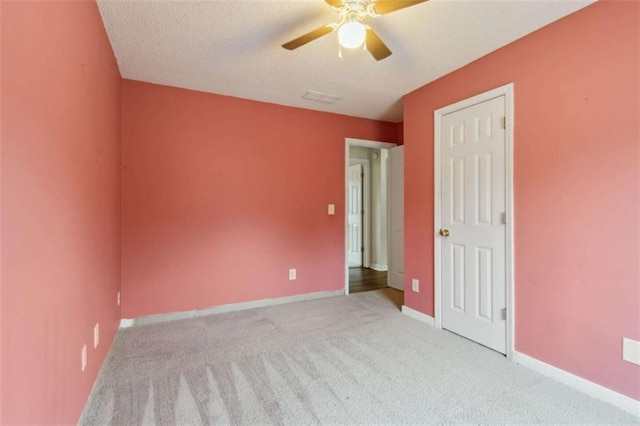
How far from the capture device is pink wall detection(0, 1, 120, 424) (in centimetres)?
89

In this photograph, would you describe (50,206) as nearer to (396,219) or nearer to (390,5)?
(390,5)

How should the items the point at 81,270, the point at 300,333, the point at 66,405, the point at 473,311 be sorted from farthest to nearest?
the point at 300,333
the point at 473,311
the point at 81,270
the point at 66,405

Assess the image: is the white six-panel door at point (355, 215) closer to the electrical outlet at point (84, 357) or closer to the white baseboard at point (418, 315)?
the white baseboard at point (418, 315)

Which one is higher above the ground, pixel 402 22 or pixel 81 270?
pixel 402 22

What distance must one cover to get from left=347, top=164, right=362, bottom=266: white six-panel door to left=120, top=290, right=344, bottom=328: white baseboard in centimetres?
221

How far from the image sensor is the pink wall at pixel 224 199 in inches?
117

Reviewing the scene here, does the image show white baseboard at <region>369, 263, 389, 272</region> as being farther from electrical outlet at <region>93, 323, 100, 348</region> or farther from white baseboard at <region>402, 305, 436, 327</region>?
electrical outlet at <region>93, 323, 100, 348</region>

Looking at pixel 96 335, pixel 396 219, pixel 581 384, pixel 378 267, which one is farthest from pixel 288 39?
pixel 378 267

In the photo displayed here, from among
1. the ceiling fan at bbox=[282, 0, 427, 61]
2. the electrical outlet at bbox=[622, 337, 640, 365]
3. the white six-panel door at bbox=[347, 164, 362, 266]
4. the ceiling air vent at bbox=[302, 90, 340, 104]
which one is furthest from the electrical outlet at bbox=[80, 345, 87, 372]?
the white six-panel door at bbox=[347, 164, 362, 266]

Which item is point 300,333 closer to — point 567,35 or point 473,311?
point 473,311

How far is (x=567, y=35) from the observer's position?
77.7 inches

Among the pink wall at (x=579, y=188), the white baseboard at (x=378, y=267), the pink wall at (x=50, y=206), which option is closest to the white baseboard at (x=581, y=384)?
the pink wall at (x=579, y=188)

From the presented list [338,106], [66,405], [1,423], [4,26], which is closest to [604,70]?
[338,106]

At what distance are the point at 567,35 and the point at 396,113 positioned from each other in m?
2.10
